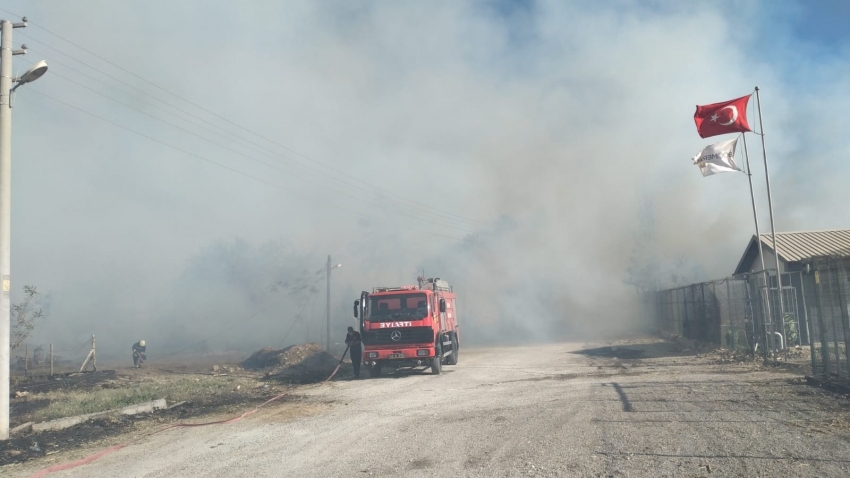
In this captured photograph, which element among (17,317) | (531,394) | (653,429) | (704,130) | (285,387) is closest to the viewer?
(653,429)

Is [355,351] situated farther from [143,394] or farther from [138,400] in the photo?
[138,400]

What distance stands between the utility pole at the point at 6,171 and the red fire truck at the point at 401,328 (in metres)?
9.78

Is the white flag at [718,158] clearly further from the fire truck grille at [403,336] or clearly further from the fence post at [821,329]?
the fire truck grille at [403,336]

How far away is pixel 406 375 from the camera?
18.7 meters

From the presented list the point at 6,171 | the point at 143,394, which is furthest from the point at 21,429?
the point at 6,171

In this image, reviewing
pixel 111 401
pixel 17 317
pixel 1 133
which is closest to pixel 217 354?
pixel 17 317

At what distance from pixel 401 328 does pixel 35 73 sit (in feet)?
36.9

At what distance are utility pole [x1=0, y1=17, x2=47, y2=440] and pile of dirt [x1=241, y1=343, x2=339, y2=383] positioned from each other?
1042 centimetres

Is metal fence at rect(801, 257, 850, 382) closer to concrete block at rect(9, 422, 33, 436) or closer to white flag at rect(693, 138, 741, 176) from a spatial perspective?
white flag at rect(693, 138, 741, 176)

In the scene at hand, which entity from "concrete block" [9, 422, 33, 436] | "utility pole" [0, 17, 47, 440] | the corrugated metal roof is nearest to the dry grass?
"concrete block" [9, 422, 33, 436]

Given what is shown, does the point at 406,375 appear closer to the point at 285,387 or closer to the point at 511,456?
the point at 285,387

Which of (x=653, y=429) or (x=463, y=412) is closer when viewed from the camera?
(x=653, y=429)

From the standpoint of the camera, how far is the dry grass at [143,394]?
12.0 m

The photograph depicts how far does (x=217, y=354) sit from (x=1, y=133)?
97.8ft
